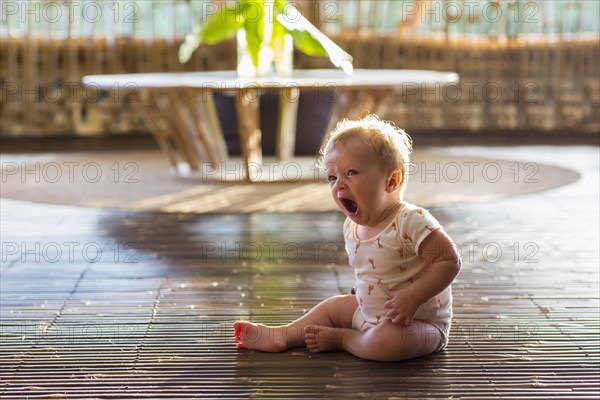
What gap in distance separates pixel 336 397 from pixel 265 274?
36.8 inches

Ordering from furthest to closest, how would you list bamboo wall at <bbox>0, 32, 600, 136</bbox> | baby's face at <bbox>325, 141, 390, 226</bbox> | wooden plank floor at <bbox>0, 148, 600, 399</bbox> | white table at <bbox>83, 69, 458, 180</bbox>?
bamboo wall at <bbox>0, 32, 600, 136</bbox>, white table at <bbox>83, 69, 458, 180</bbox>, baby's face at <bbox>325, 141, 390, 226</bbox>, wooden plank floor at <bbox>0, 148, 600, 399</bbox>

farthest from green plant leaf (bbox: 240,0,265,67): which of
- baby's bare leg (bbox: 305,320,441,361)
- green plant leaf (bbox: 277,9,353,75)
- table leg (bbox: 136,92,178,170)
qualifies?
baby's bare leg (bbox: 305,320,441,361)

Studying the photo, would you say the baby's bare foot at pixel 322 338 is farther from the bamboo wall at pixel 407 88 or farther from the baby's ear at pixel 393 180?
the bamboo wall at pixel 407 88

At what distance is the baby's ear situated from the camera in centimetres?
180

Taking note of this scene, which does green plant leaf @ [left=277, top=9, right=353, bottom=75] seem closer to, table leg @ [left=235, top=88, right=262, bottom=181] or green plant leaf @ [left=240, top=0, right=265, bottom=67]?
green plant leaf @ [left=240, top=0, right=265, bottom=67]

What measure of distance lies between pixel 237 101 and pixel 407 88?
7.38ft

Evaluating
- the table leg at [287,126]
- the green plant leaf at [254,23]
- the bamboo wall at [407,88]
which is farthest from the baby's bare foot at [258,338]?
the bamboo wall at [407,88]

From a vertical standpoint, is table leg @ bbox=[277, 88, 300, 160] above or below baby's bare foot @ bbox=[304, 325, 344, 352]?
below

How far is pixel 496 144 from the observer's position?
565cm

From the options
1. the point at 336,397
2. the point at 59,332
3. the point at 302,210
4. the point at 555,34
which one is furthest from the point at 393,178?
the point at 555,34

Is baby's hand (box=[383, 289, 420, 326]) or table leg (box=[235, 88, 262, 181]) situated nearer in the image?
baby's hand (box=[383, 289, 420, 326])

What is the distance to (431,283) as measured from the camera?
1716mm

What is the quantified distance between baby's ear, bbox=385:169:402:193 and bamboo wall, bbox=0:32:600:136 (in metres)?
4.25

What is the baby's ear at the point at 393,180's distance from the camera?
1.80 m
